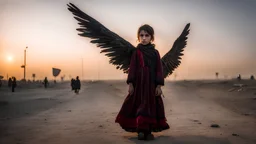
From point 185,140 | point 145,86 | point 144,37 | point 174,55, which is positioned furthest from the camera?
point 174,55

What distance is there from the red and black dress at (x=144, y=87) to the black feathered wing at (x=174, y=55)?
3.03 ft

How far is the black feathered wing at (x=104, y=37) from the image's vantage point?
5.26 m

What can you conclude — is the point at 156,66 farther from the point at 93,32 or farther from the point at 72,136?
the point at 72,136

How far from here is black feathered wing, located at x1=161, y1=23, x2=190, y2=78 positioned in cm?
632

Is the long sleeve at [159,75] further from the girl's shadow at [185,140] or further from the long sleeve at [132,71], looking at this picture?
the girl's shadow at [185,140]

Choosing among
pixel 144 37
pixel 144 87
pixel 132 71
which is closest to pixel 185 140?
pixel 144 87

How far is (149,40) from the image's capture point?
5.29m

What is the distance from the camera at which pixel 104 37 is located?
537 cm

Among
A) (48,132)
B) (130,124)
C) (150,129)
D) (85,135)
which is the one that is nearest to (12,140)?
(48,132)

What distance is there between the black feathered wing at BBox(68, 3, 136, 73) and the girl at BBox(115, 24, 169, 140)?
0.27 metres

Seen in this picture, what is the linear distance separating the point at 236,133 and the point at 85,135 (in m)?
2.94

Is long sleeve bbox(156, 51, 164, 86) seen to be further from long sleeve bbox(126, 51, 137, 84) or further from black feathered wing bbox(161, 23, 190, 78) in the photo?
black feathered wing bbox(161, 23, 190, 78)

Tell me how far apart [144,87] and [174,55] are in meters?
1.86

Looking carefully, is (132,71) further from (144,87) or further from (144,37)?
(144,37)
